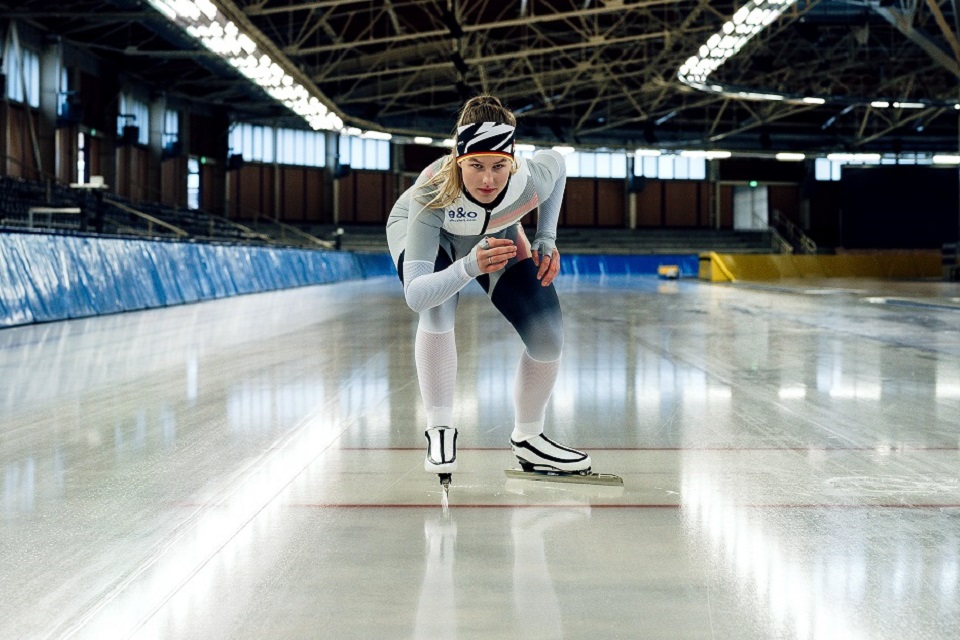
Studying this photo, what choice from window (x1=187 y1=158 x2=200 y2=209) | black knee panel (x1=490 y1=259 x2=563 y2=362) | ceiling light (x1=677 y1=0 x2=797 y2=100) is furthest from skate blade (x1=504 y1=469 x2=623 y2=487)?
window (x1=187 y1=158 x2=200 y2=209)

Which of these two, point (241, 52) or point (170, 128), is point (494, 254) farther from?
point (170, 128)

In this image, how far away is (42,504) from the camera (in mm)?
3934

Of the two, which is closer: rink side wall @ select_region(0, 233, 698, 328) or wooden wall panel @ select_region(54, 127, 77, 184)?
rink side wall @ select_region(0, 233, 698, 328)

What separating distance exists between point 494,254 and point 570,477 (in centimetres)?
117

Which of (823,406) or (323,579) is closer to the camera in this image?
(323,579)

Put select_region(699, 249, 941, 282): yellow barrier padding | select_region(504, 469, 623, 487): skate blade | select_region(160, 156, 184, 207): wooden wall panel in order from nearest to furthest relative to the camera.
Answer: select_region(504, 469, 623, 487): skate blade < select_region(699, 249, 941, 282): yellow barrier padding < select_region(160, 156, 184, 207): wooden wall panel

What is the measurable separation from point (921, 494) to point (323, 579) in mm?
2422

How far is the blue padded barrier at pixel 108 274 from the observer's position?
45.4ft

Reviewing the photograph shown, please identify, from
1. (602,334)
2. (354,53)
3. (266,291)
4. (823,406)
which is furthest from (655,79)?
(823,406)

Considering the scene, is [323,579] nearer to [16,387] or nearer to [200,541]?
[200,541]

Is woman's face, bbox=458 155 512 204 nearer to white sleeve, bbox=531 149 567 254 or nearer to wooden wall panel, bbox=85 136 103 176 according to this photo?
white sleeve, bbox=531 149 567 254

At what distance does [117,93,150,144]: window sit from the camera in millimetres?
40250

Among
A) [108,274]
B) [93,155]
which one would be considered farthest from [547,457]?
[93,155]

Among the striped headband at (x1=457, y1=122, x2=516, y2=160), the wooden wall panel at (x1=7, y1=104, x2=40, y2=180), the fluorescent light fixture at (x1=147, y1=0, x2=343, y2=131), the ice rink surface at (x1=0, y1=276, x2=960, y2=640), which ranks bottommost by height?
the ice rink surface at (x1=0, y1=276, x2=960, y2=640)
